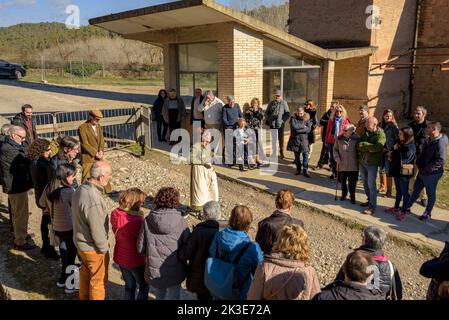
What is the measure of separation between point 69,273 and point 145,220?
1.62m

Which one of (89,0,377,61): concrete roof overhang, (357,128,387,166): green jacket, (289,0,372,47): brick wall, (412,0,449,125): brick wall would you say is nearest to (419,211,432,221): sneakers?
(357,128,387,166): green jacket

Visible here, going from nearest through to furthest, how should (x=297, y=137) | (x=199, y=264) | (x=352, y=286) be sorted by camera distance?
(x=352, y=286) → (x=199, y=264) → (x=297, y=137)

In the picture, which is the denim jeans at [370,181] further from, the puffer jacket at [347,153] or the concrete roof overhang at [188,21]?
the concrete roof overhang at [188,21]

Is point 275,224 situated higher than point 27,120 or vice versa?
point 27,120

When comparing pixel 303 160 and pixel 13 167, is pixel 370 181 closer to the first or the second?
pixel 303 160

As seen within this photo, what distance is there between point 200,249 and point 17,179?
3270mm

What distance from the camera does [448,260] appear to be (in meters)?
3.15

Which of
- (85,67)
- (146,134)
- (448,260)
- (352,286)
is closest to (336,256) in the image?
(448,260)

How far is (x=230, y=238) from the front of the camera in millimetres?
3441

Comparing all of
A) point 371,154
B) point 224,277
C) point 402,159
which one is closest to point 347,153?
point 371,154

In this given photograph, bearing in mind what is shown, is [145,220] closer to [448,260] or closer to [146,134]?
[448,260]

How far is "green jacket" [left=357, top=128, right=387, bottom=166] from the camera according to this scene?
6672 millimetres

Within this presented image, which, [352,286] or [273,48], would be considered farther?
[273,48]

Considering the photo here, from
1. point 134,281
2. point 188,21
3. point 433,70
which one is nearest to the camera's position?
point 134,281
